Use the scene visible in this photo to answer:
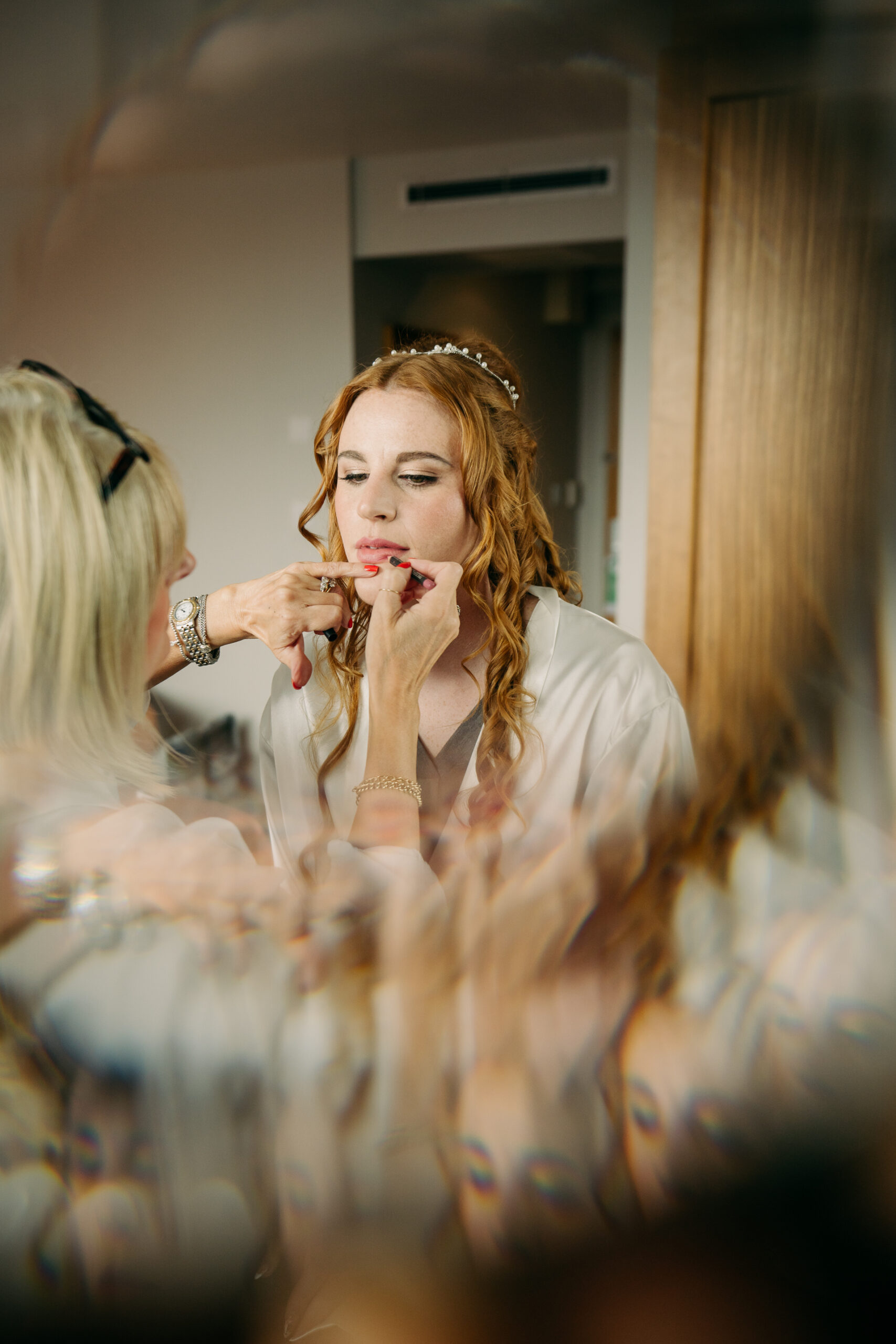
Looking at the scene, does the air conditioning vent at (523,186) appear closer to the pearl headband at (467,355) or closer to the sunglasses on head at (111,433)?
the pearl headband at (467,355)

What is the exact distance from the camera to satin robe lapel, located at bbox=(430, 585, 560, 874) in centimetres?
45

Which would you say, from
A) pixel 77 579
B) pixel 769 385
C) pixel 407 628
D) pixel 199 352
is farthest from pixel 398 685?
pixel 199 352

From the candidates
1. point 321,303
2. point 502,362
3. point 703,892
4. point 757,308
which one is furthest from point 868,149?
point 321,303

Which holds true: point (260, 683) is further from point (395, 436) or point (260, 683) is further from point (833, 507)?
point (833, 507)

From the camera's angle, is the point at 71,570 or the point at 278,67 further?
the point at 278,67

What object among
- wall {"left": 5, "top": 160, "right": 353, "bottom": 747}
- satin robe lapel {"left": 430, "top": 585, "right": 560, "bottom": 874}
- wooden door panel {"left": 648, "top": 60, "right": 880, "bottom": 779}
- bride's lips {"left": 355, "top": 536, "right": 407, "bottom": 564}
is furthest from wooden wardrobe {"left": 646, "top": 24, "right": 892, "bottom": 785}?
wall {"left": 5, "top": 160, "right": 353, "bottom": 747}

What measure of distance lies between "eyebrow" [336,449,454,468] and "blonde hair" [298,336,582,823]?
14mm

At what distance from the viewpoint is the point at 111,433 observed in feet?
1.01

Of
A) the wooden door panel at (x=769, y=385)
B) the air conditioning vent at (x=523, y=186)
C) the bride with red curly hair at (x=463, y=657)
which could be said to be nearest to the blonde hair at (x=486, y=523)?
the bride with red curly hair at (x=463, y=657)

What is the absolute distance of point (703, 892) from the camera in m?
0.38

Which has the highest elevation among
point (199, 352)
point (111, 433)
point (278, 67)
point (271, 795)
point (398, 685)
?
point (278, 67)

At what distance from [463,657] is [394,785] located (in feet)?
0.86

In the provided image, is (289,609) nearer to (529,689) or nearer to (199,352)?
(529,689)

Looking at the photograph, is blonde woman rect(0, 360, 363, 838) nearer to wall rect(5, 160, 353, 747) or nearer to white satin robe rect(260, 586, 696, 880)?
white satin robe rect(260, 586, 696, 880)
